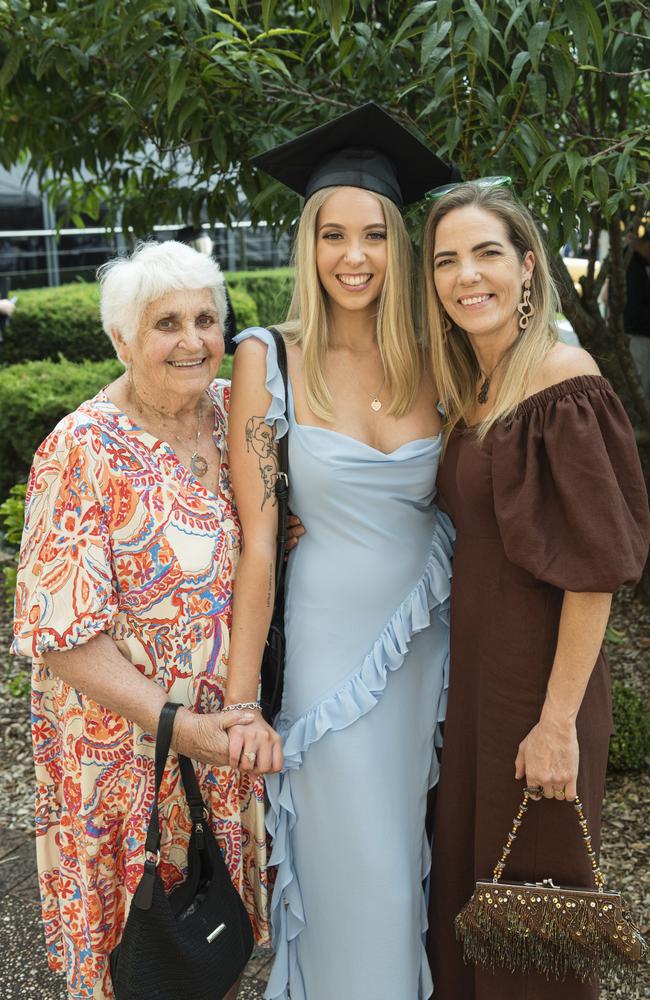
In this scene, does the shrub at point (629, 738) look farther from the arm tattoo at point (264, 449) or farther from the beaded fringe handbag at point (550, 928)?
the arm tattoo at point (264, 449)

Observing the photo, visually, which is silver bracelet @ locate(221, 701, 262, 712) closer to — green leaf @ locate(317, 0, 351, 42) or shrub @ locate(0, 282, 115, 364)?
green leaf @ locate(317, 0, 351, 42)

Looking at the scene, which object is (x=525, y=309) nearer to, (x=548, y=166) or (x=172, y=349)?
(x=548, y=166)

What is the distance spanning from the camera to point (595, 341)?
4.89 meters

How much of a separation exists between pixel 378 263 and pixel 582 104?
2.45m

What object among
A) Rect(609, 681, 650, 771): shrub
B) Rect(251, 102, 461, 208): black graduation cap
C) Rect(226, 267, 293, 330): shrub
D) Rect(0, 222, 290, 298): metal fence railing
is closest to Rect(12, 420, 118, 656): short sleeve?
Rect(251, 102, 461, 208): black graduation cap

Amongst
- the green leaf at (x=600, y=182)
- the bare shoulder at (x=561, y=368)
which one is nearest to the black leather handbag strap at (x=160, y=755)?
the bare shoulder at (x=561, y=368)

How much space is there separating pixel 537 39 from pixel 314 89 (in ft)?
4.83

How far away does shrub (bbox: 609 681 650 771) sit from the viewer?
13.5 ft

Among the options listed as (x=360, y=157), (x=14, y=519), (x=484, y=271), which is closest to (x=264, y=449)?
(x=484, y=271)

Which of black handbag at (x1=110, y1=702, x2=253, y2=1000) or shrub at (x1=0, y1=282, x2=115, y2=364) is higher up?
shrub at (x1=0, y1=282, x2=115, y2=364)

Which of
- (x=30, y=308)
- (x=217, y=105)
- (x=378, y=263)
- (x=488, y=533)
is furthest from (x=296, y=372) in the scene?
(x=30, y=308)

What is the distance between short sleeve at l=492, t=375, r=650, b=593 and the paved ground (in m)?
1.82

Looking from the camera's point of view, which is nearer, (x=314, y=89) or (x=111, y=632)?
(x=111, y=632)

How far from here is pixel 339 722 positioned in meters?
2.46
